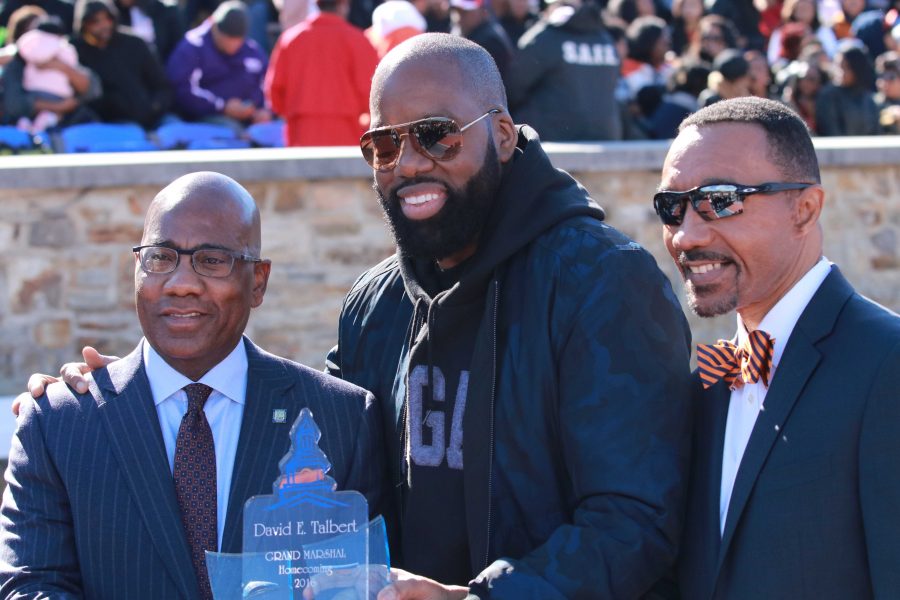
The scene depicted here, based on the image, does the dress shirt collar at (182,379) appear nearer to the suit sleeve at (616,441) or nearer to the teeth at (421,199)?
the teeth at (421,199)

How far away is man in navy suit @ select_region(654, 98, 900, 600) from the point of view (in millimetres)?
2666

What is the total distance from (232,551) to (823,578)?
1.44 meters

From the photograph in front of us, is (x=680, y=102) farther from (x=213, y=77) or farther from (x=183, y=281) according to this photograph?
(x=183, y=281)

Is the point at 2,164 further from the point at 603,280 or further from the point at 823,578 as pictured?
the point at 823,578

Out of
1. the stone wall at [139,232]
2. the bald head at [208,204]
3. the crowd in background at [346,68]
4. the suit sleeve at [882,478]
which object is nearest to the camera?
the suit sleeve at [882,478]

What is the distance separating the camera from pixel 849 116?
10.2 metres

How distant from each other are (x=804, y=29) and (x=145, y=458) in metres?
11.3

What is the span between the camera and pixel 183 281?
3227 mm

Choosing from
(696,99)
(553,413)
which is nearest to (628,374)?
(553,413)

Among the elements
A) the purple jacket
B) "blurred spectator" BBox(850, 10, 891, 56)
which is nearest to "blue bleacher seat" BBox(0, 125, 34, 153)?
the purple jacket

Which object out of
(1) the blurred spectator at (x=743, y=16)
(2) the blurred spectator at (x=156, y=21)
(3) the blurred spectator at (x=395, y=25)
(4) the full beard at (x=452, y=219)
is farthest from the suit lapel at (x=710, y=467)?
(1) the blurred spectator at (x=743, y=16)

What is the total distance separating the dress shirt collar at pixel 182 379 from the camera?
329 centimetres

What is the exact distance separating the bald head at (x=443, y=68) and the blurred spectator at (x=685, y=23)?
31.6ft

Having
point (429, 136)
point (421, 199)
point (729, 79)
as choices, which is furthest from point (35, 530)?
point (729, 79)
